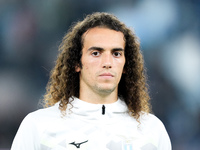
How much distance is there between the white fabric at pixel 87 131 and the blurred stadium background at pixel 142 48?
2.91 metres

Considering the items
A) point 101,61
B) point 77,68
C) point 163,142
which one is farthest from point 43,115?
point 163,142

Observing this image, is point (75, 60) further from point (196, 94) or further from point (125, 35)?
point (196, 94)

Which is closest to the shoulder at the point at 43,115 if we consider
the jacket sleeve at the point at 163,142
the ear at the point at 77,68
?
the ear at the point at 77,68

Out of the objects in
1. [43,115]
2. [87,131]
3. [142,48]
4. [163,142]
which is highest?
[142,48]

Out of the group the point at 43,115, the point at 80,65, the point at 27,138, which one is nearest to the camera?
the point at 27,138

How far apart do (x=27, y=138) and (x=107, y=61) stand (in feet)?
2.72

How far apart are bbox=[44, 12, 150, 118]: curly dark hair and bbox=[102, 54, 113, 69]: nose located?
268 mm

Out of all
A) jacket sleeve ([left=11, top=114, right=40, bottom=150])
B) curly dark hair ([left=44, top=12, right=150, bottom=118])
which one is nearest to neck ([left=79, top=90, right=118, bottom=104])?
curly dark hair ([left=44, top=12, right=150, bottom=118])

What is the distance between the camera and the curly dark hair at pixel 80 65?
271 centimetres

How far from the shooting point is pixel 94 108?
2549 mm

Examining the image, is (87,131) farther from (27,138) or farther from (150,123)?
(150,123)

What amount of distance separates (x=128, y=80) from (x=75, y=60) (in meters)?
0.53

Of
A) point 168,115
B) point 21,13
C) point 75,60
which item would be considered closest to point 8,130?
point 21,13

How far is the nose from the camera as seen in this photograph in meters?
2.45
